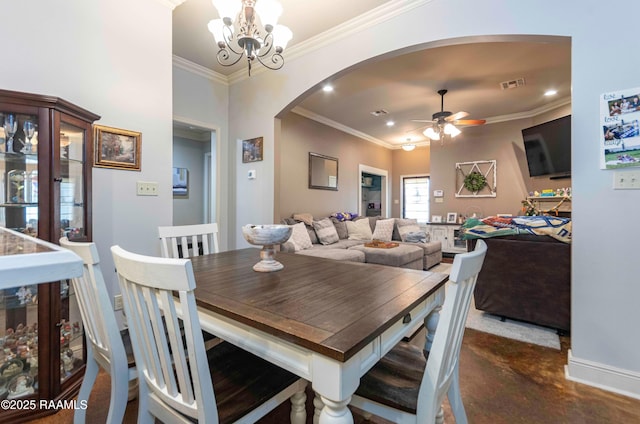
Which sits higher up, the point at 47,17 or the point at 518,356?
the point at 47,17

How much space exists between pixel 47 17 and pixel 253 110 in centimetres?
197

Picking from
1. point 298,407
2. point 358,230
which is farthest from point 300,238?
point 298,407

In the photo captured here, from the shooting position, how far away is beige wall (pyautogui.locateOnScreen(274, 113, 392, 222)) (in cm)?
473

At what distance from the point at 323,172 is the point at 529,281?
370 cm

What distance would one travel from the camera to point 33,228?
1.63 m

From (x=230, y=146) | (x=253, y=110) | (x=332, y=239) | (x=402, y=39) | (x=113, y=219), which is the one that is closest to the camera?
(x=113, y=219)

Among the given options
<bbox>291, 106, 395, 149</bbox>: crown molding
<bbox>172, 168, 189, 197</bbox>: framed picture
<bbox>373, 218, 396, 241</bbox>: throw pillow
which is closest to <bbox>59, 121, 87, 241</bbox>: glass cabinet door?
<bbox>291, 106, 395, 149</bbox>: crown molding

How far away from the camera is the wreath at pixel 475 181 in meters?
5.62

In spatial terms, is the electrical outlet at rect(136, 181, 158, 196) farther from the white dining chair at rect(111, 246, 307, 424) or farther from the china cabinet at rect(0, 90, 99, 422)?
the white dining chair at rect(111, 246, 307, 424)

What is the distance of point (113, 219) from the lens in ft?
7.50

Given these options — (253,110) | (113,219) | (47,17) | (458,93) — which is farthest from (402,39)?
(113,219)

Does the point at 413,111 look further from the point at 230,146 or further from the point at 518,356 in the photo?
the point at 518,356

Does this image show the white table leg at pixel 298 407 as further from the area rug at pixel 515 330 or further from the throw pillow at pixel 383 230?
the throw pillow at pixel 383 230

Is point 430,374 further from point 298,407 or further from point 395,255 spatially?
point 395,255
